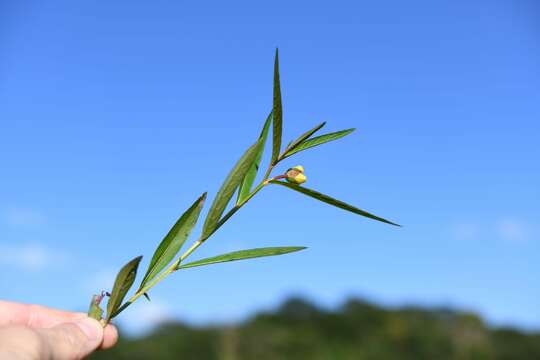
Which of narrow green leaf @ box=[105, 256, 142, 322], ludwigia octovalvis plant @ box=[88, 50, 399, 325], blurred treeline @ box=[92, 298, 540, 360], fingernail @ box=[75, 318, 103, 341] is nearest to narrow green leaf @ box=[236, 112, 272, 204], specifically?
ludwigia octovalvis plant @ box=[88, 50, 399, 325]

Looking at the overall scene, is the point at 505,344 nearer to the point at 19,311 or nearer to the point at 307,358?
the point at 307,358

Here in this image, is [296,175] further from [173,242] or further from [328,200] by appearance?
Result: [173,242]

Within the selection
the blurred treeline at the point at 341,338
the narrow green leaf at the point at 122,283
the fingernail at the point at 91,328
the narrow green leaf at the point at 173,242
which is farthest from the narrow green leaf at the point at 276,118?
the blurred treeline at the point at 341,338

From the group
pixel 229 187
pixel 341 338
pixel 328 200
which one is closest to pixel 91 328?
pixel 229 187

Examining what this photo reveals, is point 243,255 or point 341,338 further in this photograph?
point 341,338

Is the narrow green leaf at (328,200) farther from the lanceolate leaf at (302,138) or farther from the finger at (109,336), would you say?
the finger at (109,336)

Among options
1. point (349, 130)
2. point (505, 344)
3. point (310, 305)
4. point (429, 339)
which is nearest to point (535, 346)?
point (505, 344)
